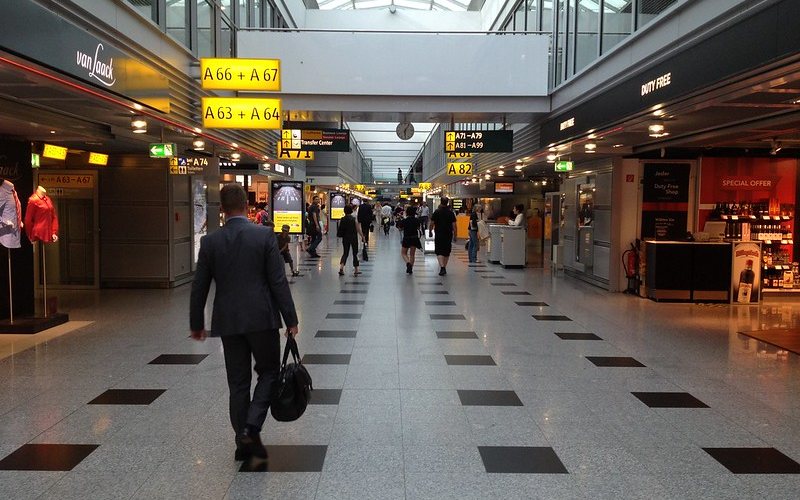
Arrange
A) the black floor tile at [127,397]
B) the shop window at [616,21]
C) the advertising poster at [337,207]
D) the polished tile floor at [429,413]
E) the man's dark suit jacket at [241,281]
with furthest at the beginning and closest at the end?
1. the advertising poster at [337,207]
2. the shop window at [616,21]
3. the black floor tile at [127,397]
4. the man's dark suit jacket at [241,281]
5. the polished tile floor at [429,413]

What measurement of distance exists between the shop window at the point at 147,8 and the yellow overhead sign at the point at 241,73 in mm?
907

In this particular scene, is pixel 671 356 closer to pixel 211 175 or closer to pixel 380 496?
pixel 380 496

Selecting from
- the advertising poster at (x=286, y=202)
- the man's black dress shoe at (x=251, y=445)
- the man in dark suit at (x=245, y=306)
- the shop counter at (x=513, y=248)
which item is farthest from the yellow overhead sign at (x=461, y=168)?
the man's black dress shoe at (x=251, y=445)

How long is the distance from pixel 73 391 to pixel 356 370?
243cm

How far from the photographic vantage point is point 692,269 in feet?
37.3

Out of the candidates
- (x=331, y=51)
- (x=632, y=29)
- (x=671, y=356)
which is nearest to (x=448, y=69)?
(x=331, y=51)

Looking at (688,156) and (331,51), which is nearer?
(688,156)

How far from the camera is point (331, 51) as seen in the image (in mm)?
13195

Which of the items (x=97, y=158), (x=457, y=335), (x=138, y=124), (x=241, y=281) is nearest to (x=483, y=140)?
(x=457, y=335)

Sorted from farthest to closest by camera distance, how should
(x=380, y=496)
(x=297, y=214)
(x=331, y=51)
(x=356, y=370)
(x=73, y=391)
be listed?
(x=297, y=214) → (x=331, y=51) → (x=356, y=370) → (x=73, y=391) → (x=380, y=496)

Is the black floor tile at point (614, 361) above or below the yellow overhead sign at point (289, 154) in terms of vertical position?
below

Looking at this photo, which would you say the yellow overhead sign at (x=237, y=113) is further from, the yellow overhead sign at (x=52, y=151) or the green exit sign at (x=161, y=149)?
the yellow overhead sign at (x=52, y=151)

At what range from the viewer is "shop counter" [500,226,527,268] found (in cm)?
1723

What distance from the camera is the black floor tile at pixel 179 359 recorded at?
664 centimetres
